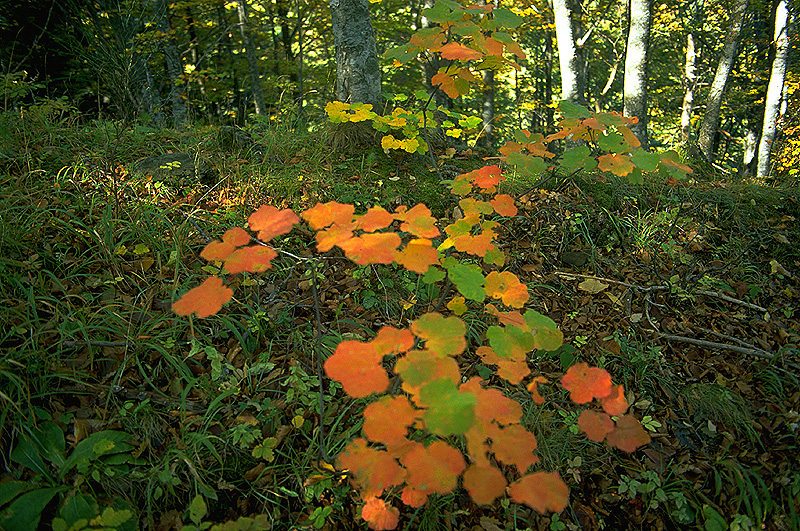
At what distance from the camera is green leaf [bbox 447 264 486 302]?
1.27m

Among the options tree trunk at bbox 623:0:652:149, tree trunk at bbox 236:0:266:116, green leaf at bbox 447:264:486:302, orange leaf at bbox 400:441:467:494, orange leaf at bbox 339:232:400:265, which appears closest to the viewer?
orange leaf at bbox 400:441:467:494

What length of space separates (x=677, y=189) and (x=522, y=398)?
2.72 meters

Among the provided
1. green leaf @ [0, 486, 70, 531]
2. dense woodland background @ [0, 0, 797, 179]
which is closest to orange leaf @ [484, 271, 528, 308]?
green leaf @ [0, 486, 70, 531]

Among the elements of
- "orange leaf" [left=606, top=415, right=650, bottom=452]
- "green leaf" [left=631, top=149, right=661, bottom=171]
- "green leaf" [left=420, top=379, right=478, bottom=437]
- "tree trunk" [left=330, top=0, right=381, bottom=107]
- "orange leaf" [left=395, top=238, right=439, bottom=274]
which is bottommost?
"orange leaf" [left=606, top=415, right=650, bottom=452]

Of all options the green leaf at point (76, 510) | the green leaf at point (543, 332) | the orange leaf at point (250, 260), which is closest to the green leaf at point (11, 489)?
the green leaf at point (76, 510)

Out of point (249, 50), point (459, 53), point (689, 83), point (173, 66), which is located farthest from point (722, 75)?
point (173, 66)

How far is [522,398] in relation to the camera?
1840mm

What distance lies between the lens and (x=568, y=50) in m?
4.08

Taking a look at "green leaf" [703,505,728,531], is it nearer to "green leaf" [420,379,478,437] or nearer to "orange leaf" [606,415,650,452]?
"orange leaf" [606,415,650,452]

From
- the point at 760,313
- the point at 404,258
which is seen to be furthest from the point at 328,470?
the point at 760,313

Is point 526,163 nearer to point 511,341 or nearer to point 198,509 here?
point 511,341

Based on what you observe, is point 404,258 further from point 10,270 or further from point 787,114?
point 787,114

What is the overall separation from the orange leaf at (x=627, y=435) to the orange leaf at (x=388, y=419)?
0.68 meters

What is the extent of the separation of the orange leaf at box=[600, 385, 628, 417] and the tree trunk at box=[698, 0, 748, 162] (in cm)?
662
